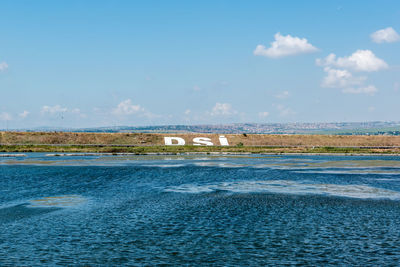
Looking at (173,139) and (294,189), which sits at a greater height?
(173,139)

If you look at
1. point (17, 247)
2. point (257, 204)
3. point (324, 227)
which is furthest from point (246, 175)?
point (17, 247)

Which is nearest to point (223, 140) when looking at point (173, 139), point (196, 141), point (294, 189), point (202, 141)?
point (202, 141)

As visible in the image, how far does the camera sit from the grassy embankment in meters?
124

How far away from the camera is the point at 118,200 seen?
39.1m

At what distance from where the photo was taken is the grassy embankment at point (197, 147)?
408ft

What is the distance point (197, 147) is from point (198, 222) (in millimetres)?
102673

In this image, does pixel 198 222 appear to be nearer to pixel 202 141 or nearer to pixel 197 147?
pixel 197 147

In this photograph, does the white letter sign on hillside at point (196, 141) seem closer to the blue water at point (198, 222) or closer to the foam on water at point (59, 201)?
the blue water at point (198, 222)

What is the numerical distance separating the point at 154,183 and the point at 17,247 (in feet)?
100.0

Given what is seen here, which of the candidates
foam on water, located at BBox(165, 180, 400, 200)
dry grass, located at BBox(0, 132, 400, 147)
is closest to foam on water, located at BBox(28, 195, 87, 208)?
foam on water, located at BBox(165, 180, 400, 200)

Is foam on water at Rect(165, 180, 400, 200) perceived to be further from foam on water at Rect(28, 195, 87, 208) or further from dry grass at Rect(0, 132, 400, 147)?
dry grass at Rect(0, 132, 400, 147)

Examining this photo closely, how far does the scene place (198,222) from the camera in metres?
29.5

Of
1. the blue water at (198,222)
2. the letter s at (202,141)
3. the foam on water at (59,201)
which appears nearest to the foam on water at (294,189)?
the blue water at (198,222)

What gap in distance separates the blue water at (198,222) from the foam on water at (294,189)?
0.11 m
